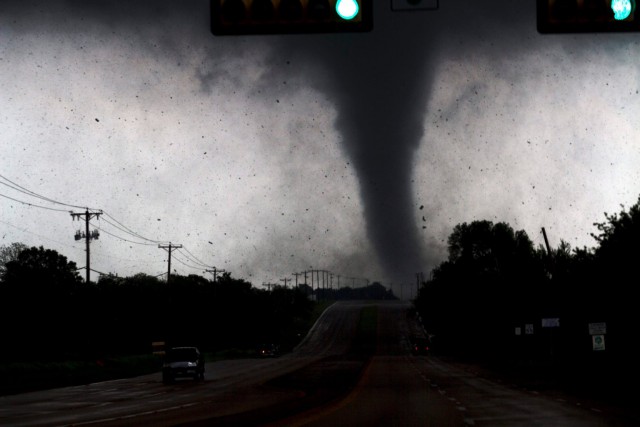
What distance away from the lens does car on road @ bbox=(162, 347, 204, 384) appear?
57.4 meters

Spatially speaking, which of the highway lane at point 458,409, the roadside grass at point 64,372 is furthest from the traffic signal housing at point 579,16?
the roadside grass at point 64,372

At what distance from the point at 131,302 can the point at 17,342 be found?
40.6 m

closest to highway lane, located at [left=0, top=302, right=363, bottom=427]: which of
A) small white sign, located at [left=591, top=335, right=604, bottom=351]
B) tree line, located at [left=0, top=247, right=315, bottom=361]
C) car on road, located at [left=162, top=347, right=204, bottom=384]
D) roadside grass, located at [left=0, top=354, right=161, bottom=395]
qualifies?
roadside grass, located at [left=0, top=354, right=161, bottom=395]

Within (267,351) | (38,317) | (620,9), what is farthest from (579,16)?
(267,351)

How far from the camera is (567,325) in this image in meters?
68.3

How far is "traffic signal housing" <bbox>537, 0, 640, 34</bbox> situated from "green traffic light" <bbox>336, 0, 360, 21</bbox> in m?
2.10

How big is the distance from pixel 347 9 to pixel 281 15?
0.76 meters

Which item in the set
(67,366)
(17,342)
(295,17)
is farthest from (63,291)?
(295,17)

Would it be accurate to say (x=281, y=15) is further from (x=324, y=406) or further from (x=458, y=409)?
(x=324, y=406)

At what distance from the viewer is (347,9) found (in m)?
11.4

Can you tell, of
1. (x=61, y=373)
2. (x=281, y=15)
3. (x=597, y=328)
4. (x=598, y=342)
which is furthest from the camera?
(x=61, y=373)

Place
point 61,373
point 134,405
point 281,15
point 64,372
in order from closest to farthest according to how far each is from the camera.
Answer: point 281,15 < point 134,405 < point 61,373 < point 64,372

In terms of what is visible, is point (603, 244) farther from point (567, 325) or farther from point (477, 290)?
point (477, 290)

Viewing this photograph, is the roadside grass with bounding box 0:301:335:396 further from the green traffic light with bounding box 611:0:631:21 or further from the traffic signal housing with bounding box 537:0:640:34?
the green traffic light with bounding box 611:0:631:21
